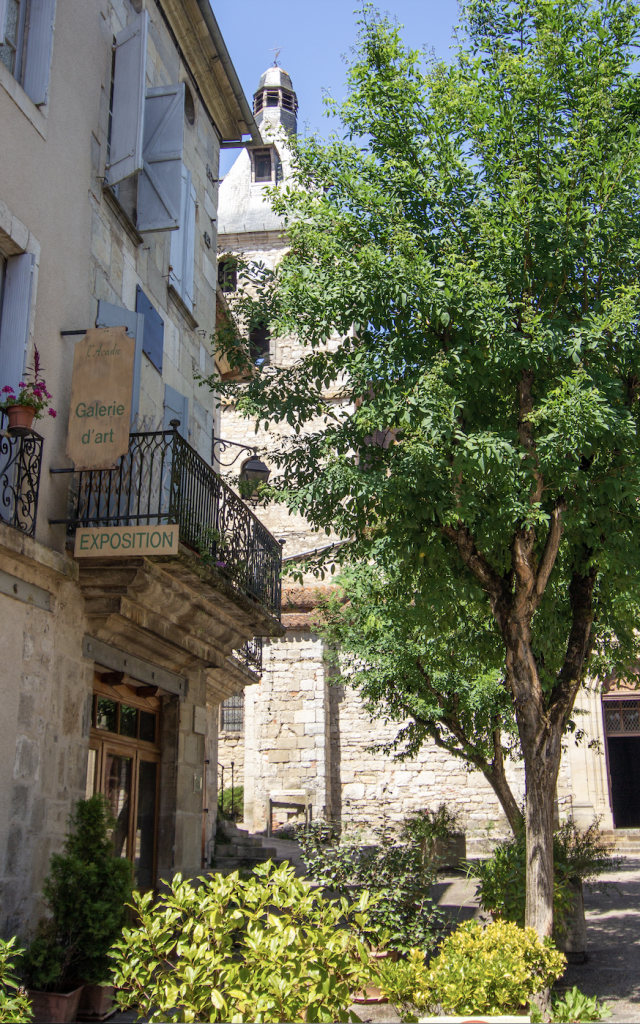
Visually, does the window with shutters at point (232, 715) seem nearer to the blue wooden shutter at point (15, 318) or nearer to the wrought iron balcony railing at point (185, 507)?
the wrought iron balcony railing at point (185, 507)

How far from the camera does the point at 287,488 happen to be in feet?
28.8

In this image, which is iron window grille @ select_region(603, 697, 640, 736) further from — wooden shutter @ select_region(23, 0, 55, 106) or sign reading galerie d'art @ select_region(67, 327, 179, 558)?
wooden shutter @ select_region(23, 0, 55, 106)

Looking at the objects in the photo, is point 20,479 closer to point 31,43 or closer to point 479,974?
point 31,43

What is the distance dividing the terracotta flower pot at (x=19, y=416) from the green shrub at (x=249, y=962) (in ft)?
11.5

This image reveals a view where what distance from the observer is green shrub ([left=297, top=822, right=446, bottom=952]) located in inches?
328

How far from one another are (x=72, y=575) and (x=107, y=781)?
7.63ft

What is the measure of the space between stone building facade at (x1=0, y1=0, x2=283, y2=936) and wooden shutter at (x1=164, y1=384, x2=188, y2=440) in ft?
0.17

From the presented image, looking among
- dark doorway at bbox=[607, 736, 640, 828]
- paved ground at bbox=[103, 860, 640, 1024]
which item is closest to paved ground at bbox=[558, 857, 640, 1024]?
paved ground at bbox=[103, 860, 640, 1024]

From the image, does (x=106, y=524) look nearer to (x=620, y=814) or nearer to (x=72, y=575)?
(x=72, y=575)

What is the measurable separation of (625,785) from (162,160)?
2056cm

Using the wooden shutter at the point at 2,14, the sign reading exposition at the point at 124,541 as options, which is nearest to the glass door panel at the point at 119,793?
the sign reading exposition at the point at 124,541

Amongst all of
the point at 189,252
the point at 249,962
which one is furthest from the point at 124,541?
the point at 189,252

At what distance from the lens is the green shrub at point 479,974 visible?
5.89 meters

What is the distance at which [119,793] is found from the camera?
9.00 metres
